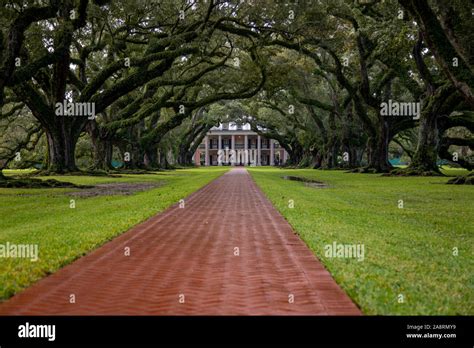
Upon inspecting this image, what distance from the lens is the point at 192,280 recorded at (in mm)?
5281

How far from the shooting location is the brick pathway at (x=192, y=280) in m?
4.30

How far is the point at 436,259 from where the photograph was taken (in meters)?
6.32

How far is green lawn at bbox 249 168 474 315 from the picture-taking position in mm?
4477

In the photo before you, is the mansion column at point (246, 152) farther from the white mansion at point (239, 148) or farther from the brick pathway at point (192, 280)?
the brick pathway at point (192, 280)

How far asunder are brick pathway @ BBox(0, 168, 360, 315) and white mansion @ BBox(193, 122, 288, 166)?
337ft

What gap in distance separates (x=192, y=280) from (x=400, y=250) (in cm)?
329

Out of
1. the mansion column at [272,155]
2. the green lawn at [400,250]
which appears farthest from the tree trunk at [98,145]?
the mansion column at [272,155]

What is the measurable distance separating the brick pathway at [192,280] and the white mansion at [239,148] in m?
103

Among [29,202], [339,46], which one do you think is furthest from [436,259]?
[339,46]

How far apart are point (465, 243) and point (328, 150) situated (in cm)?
4618

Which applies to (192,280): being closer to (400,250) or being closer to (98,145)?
(400,250)

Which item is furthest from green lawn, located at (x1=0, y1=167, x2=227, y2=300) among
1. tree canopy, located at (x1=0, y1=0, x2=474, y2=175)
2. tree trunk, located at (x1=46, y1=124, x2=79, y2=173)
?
tree trunk, located at (x1=46, y1=124, x2=79, y2=173)
